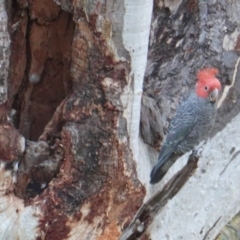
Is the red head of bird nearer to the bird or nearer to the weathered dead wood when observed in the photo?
the bird

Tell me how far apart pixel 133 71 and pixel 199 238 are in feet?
1.70

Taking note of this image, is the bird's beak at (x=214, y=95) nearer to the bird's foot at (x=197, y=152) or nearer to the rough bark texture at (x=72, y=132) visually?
the bird's foot at (x=197, y=152)

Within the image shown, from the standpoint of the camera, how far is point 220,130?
148 centimetres

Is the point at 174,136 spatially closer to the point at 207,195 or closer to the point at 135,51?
the point at 207,195

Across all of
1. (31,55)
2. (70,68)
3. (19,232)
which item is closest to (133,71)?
(70,68)

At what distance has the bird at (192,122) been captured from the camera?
52.9 inches

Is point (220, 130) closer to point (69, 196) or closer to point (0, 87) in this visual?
point (69, 196)

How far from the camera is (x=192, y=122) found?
162 cm

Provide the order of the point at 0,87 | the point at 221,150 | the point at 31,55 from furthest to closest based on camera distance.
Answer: the point at 221,150, the point at 31,55, the point at 0,87

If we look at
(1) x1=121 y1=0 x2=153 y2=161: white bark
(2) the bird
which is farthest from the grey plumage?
(1) x1=121 y1=0 x2=153 y2=161: white bark

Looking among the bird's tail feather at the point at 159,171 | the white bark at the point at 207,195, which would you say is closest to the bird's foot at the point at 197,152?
the white bark at the point at 207,195

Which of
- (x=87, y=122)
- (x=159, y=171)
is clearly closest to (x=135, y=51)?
(x=87, y=122)

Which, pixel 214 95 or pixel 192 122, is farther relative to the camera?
pixel 192 122

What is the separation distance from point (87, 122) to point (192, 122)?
1.64 feet
